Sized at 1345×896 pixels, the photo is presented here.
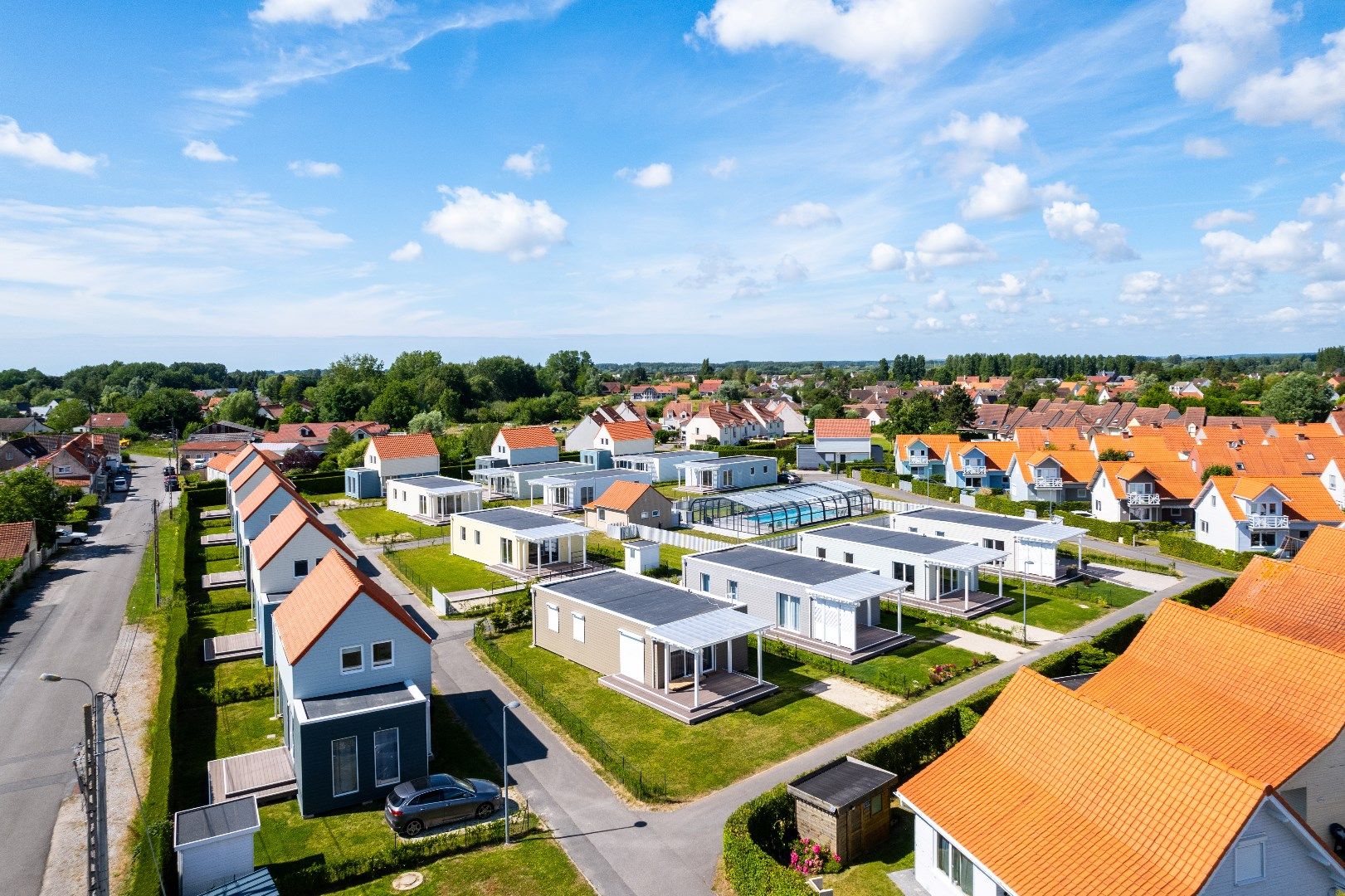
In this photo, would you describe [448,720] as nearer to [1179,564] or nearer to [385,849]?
[385,849]

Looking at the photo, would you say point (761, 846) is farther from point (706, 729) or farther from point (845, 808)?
point (706, 729)

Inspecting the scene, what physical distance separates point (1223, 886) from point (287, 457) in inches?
3480

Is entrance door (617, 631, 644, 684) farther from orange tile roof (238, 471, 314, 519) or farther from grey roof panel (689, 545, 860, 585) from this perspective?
orange tile roof (238, 471, 314, 519)

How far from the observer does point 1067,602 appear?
41.4m

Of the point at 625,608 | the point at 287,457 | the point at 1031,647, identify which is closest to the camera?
the point at 625,608

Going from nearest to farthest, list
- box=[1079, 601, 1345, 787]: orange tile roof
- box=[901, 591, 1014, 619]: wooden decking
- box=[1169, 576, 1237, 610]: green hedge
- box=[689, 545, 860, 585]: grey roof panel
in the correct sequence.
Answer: box=[1079, 601, 1345, 787]: orange tile roof → box=[689, 545, 860, 585]: grey roof panel → box=[901, 591, 1014, 619]: wooden decking → box=[1169, 576, 1237, 610]: green hedge

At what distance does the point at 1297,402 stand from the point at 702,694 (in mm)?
107841

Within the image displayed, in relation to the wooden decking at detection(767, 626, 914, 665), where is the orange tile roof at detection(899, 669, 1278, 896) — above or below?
above

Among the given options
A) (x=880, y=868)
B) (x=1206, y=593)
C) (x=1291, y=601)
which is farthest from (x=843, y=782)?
(x=1206, y=593)

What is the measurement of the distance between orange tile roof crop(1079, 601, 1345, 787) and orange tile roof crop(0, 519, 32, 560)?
177 ft

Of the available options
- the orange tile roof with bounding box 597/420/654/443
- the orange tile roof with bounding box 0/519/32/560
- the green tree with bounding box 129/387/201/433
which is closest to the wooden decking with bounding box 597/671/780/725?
the orange tile roof with bounding box 0/519/32/560

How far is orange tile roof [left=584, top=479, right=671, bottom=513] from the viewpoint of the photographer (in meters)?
58.1

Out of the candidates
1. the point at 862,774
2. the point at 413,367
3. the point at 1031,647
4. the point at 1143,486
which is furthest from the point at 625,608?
the point at 413,367

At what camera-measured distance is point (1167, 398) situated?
12381 cm
